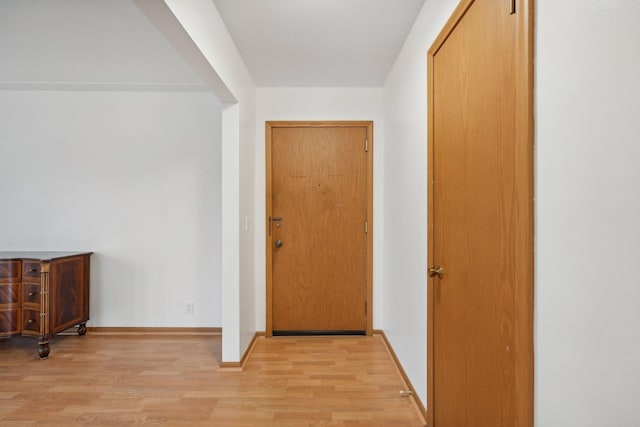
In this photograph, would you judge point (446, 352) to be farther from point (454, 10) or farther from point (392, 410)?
point (454, 10)

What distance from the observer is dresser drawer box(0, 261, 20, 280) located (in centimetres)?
278

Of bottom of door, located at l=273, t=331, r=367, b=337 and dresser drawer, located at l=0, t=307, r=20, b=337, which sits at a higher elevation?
dresser drawer, located at l=0, t=307, r=20, b=337

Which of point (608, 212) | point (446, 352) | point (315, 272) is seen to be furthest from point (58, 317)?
point (608, 212)

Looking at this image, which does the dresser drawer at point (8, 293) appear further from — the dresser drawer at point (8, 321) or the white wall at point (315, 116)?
the white wall at point (315, 116)

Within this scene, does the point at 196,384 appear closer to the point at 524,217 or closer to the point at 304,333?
the point at 304,333

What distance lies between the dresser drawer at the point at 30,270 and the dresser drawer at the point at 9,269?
46mm

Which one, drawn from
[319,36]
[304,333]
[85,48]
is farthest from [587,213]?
[85,48]

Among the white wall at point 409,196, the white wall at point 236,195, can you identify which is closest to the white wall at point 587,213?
the white wall at point 409,196

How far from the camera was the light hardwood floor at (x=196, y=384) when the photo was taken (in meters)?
1.98

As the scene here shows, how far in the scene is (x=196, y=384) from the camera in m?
2.35

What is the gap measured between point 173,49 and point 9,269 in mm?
2308

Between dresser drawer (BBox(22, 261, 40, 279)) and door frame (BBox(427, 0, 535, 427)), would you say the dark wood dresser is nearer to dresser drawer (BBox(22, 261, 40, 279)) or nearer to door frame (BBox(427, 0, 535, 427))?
dresser drawer (BBox(22, 261, 40, 279))

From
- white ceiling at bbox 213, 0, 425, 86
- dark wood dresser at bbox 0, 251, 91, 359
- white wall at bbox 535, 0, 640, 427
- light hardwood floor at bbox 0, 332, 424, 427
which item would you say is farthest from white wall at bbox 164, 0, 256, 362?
white wall at bbox 535, 0, 640, 427

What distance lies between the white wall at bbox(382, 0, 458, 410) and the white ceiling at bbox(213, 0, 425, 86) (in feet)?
0.49
